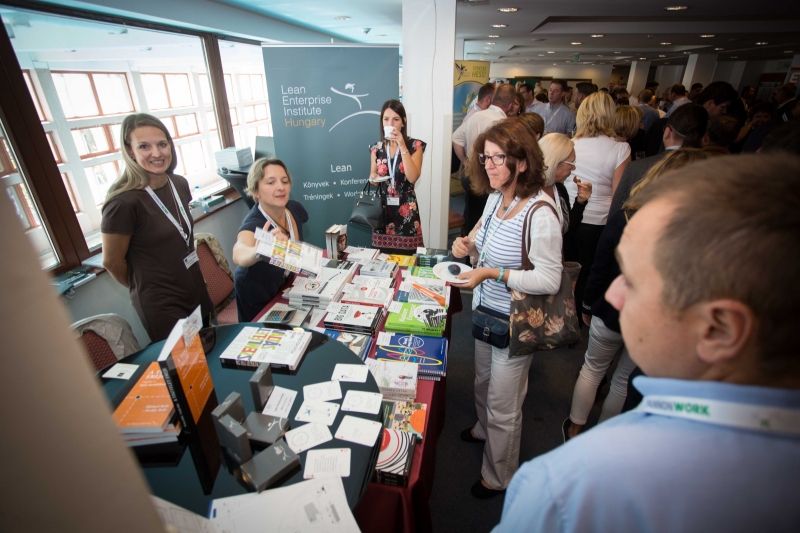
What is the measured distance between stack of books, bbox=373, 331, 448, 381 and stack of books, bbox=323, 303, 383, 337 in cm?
7

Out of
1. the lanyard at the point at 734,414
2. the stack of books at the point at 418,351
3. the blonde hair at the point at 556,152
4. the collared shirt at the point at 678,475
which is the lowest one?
the stack of books at the point at 418,351

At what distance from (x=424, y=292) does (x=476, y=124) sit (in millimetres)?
3027

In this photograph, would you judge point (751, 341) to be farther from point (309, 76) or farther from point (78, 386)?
point (309, 76)

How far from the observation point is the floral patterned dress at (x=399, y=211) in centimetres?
305

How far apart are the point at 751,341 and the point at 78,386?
67cm

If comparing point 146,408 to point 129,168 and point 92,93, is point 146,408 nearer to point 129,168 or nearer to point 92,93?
point 129,168

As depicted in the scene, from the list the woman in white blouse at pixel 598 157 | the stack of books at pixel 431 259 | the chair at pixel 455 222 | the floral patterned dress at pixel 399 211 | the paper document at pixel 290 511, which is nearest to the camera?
the paper document at pixel 290 511

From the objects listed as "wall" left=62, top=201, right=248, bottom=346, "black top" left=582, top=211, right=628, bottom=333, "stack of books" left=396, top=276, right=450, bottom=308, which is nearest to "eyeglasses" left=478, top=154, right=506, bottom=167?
"black top" left=582, top=211, right=628, bottom=333

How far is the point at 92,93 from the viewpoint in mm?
2939

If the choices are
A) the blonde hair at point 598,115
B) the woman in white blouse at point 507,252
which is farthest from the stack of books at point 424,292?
the blonde hair at point 598,115

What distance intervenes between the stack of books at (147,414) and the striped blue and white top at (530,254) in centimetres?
134

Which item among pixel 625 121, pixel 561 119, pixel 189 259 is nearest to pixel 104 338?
pixel 189 259

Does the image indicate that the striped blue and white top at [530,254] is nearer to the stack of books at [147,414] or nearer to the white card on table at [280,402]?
the white card on table at [280,402]

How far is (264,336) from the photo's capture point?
1590 mm
